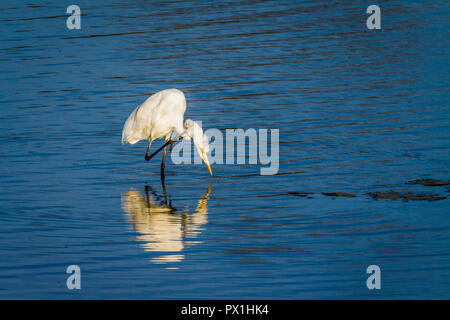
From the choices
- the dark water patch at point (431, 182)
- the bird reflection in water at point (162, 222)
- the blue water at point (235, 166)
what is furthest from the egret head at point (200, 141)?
the dark water patch at point (431, 182)

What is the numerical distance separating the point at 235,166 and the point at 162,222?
2.67 metres

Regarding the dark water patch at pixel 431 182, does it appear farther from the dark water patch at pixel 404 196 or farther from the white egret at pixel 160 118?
the white egret at pixel 160 118

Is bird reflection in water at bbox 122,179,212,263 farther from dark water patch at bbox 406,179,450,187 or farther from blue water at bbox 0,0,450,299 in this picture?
dark water patch at bbox 406,179,450,187

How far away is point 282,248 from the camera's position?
8.76m

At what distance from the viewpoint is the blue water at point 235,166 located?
8.19m

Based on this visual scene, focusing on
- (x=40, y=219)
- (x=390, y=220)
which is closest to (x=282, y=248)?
(x=390, y=220)

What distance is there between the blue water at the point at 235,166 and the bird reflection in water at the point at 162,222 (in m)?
0.03

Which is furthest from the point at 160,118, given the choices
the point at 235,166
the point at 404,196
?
the point at 404,196

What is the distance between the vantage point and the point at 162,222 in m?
9.96

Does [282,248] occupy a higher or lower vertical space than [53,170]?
lower

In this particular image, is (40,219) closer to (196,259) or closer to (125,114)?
(196,259)

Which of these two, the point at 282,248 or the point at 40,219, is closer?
the point at 282,248

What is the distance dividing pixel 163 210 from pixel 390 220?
2.84m

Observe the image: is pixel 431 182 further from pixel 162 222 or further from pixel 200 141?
pixel 162 222
